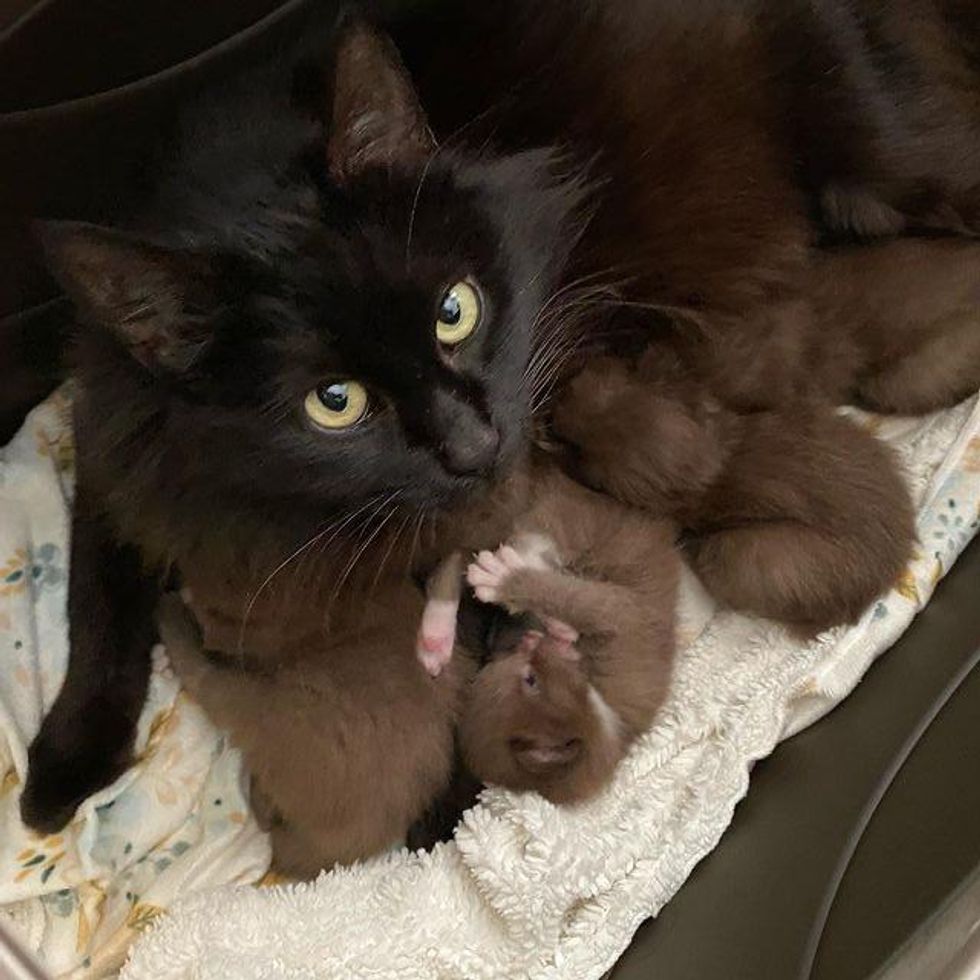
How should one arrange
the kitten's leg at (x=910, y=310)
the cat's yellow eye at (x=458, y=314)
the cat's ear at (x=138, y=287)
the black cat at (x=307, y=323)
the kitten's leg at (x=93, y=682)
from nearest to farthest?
the cat's ear at (x=138, y=287) → the black cat at (x=307, y=323) → the cat's yellow eye at (x=458, y=314) → the kitten's leg at (x=93, y=682) → the kitten's leg at (x=910, y=310)

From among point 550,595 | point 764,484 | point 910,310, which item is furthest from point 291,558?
point 910,310

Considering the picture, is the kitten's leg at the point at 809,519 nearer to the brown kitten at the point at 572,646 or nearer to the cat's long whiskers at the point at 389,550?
the brown kitten at the point at 572,646

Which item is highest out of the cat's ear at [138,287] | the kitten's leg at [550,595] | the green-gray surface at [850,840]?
the cat's ear at [138,287]

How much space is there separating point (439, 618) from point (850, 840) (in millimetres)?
524

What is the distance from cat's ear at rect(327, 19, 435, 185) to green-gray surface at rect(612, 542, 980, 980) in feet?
2.79

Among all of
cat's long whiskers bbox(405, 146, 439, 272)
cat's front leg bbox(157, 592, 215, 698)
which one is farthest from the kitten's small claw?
cat's long whiskers bbox(405, 146, 439, 272)

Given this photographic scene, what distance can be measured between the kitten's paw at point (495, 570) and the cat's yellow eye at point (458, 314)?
33 centimetres

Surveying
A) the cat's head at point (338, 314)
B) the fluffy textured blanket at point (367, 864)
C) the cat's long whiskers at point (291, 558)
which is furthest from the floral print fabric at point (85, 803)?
the cat's head at point (338, 314)

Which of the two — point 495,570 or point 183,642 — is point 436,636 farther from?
point 183,642

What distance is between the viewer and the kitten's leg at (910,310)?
148cm

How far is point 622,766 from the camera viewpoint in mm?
1392

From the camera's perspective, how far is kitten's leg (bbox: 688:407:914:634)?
140 centimetres

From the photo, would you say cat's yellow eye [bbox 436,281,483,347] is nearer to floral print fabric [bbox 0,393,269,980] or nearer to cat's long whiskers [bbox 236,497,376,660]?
cat's long whiskers [bbox 236,497,376,660]

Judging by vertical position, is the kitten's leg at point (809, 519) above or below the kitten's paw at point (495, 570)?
below
